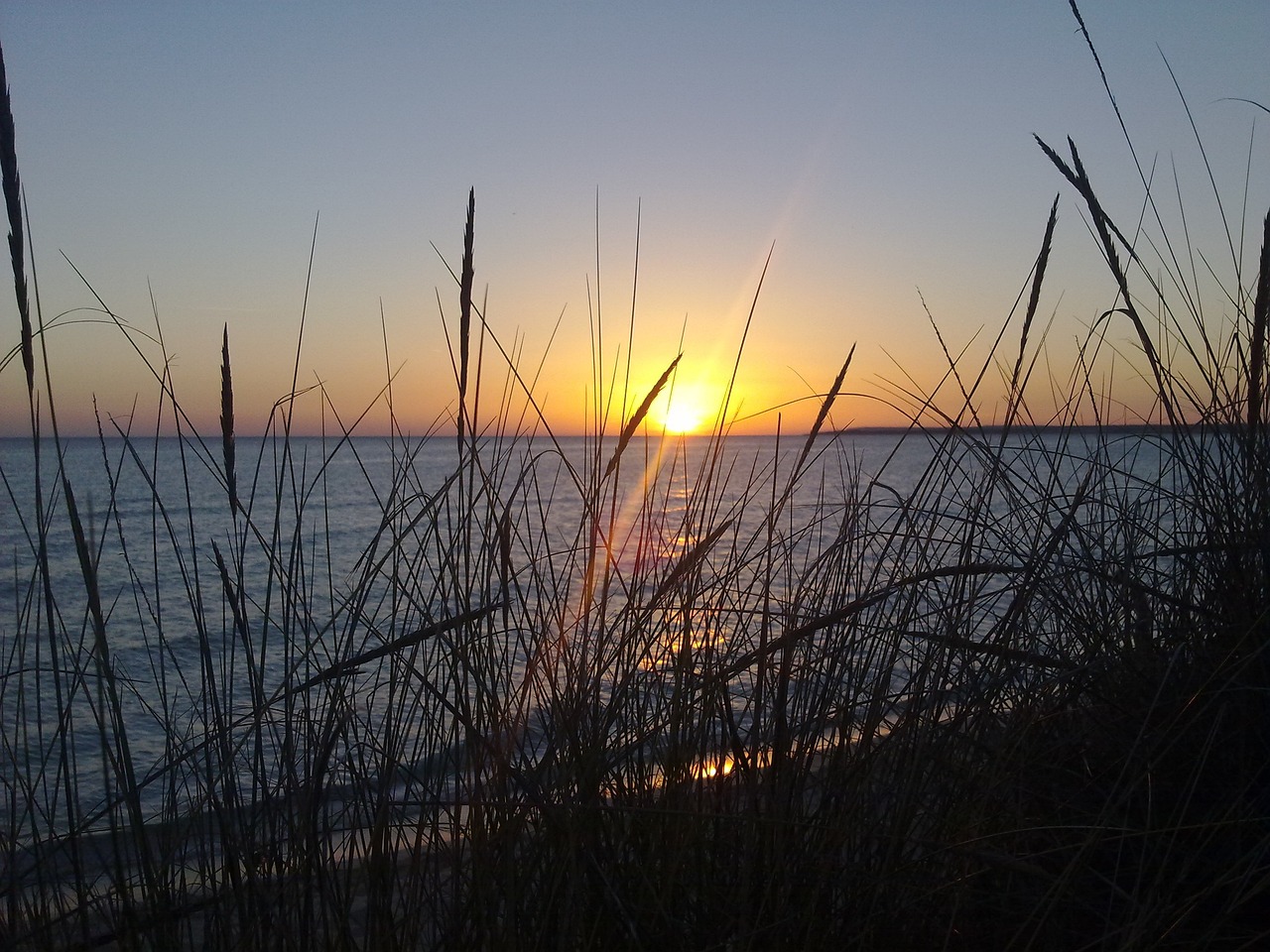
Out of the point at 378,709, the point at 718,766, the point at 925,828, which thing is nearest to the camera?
the point at 925,828

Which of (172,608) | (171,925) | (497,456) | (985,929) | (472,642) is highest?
(497,456)

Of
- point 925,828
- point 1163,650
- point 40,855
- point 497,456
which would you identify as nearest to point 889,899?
point 925,828

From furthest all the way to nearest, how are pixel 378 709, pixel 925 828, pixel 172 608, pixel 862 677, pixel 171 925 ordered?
pixel 172 608
pixel 378 709
pixel 862 677
pixel 925 828
pixel 171 925

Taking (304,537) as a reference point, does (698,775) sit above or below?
below

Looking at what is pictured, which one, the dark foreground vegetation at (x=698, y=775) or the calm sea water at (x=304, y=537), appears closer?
the dark foreground vegetation at (x=698, y=775)

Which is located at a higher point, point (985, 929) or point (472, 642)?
point (472, 642)

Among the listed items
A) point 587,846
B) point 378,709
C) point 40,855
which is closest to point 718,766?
point 587,846

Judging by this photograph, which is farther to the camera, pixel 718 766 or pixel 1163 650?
pixel 1163 650

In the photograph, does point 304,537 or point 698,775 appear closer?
point 698,775

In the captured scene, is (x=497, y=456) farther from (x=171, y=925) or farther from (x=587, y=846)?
(x=171, y=925)

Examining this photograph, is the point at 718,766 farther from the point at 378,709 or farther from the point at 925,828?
the point at 378,709

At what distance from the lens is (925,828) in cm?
123

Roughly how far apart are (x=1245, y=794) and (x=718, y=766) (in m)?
0.68

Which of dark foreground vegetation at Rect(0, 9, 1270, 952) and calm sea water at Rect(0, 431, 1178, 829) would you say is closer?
dark foreground vegetation at Rect(0, 9, 1270, 952)
